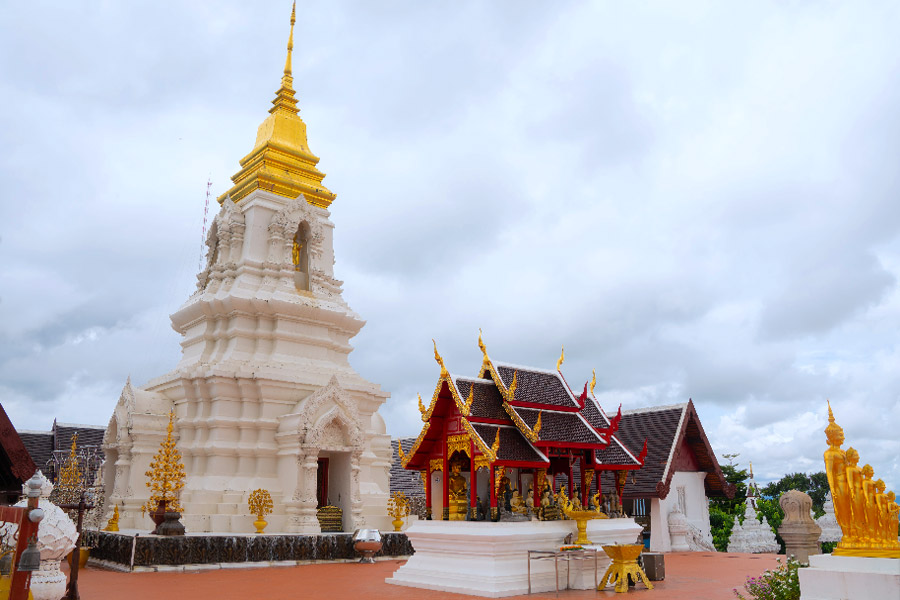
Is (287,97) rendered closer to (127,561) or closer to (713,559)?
(127,561)

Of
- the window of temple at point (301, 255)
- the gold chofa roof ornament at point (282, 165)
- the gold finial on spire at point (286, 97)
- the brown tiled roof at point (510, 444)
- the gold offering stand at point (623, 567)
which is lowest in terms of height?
the gold offering stand at point (623, 567)

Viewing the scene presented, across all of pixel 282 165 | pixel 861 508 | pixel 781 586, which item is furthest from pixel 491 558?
pixel 282 165

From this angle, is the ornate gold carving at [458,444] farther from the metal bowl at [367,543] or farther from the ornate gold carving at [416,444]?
the metal bowl at [367,543]

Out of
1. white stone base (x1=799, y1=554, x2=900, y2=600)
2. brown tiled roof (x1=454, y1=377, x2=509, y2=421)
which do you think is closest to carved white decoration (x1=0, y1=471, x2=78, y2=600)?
brown tiled roof (x1=454, y1=377, x2=509, y2=421)

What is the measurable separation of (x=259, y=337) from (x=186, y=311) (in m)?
3.14

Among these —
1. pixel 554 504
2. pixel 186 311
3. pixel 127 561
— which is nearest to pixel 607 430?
pixel 554 504

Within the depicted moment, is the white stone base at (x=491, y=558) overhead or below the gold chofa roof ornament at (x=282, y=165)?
below

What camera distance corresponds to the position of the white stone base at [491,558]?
37.7 ft

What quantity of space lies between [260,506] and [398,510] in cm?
379

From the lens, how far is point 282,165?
23406 millimetres

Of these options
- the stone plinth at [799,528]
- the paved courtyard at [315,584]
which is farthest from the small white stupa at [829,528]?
the stone plinth at [799,528]

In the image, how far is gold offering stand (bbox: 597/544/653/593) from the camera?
1184cm

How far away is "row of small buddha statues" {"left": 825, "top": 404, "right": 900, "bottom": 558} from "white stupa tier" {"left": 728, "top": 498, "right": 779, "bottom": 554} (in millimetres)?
16014

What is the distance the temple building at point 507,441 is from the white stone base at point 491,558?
51cm
